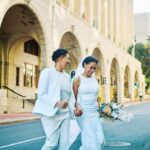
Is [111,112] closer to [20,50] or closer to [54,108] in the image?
[54,108]

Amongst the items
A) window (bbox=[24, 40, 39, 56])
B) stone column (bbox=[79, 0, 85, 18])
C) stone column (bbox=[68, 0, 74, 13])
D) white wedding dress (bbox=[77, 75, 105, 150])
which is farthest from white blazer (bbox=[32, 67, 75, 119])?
stone column (bbox=[79, 0, 85, 18])

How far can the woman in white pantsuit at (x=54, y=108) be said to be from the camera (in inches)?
213

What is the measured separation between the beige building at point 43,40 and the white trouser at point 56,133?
58.5ft

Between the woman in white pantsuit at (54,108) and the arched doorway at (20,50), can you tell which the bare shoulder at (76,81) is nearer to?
the woman in white pantsuit at (54,108)

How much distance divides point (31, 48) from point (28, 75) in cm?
252

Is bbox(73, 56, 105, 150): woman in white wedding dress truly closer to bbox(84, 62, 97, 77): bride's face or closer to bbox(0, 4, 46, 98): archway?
bbox(84, 62, 97, 77): bride's face

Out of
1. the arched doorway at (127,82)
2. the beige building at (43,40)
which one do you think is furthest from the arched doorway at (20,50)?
the arched doorway at (127,82)

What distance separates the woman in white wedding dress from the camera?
618cm

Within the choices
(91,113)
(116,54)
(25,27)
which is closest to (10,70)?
(25,27)

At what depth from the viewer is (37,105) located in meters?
5.53

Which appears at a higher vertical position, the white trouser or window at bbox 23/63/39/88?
window at bbox 23/63/39/88

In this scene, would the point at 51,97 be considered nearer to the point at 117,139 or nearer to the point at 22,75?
the point at 117,139

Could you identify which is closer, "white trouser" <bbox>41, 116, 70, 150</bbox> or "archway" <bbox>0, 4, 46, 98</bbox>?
"white trouser" <bbox>41, 116, 70, 150</bbox>

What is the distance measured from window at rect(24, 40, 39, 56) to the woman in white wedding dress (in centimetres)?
3091
